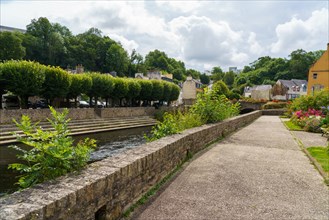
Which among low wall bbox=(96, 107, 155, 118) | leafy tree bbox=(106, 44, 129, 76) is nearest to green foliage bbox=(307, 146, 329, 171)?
low wall bbox=(96, 107, 155, 118)

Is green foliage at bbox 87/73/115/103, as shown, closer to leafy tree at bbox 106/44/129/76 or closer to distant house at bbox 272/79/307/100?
distant house at bbox 272/79/307/100

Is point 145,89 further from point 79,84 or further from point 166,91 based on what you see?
point 79,84

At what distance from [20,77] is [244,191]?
2295 cm

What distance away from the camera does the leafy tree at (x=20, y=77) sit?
889 inches

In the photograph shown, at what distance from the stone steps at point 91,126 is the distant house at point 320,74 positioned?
86.6 feet

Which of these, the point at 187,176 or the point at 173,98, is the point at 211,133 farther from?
the point at 173,98

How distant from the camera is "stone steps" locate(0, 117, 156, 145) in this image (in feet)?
61.3

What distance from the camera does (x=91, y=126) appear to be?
86.8ft

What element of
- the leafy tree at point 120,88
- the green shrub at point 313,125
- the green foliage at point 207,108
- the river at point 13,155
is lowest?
the river at point 13,155

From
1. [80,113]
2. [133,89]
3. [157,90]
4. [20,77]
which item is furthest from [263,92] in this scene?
[20,77]

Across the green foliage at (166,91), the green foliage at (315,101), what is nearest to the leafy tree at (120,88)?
the green foliage at (166,91)

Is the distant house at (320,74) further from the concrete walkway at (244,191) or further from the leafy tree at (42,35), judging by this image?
the leafy tree at (42,35)

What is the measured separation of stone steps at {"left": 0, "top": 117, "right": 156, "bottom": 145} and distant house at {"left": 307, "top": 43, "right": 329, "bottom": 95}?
26.4 m

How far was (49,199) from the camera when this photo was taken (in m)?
2.51
